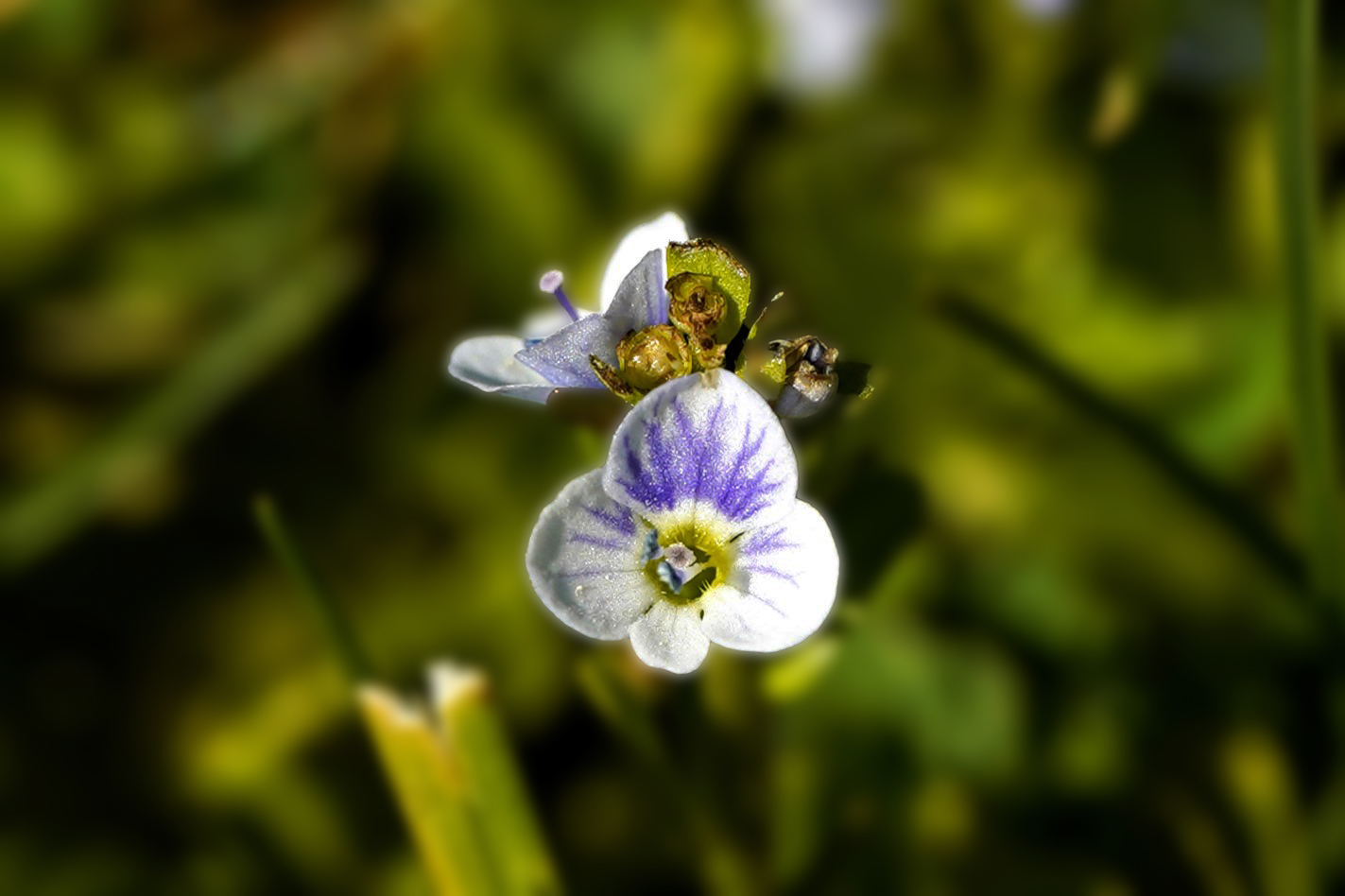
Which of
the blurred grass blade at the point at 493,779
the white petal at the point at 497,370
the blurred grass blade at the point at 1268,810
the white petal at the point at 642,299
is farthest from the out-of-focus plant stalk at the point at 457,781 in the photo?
the blurred grass blade at the point at 1268,810

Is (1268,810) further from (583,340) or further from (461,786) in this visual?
(583,340)

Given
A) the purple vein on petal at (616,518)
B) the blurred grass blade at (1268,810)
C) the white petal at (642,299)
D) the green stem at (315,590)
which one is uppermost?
the green stem at (315,590)

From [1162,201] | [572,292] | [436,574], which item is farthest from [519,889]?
[1162,201]

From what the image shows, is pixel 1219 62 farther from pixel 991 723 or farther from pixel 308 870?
Answer: pixel 308 870

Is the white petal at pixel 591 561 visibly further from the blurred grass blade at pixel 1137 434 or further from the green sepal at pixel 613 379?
the blurred grass blade at pixel 1137 434

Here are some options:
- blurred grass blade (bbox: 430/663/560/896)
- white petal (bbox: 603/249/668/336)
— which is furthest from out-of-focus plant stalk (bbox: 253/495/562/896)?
white petal (bbox: 603/249/668/336)

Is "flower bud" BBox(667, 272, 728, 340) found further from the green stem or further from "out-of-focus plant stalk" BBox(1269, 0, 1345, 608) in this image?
"out-of-focus plant stalk" BBox(1269, 0, 1345, 608)
